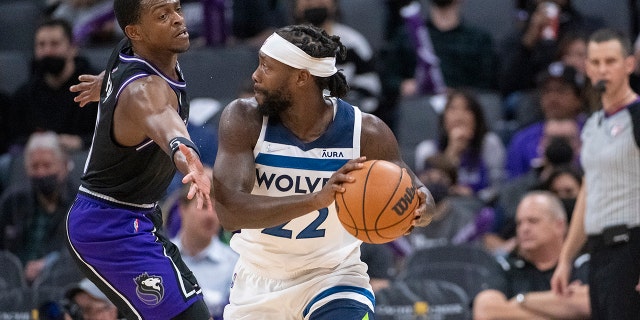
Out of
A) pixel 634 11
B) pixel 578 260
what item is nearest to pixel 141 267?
pixel 578 260

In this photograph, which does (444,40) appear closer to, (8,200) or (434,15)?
(434,15)

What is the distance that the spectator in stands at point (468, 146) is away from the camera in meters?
10.6

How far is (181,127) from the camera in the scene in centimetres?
506

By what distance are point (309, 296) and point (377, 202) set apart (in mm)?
778

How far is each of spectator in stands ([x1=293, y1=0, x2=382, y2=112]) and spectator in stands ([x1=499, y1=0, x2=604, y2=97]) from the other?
1466mm

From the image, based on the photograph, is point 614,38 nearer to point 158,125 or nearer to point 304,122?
point 304,122

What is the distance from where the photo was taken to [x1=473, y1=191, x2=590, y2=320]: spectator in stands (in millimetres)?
8414

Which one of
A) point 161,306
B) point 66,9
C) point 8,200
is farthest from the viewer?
point 66,9

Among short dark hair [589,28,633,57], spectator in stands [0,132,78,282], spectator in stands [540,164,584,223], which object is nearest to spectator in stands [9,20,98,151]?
spectator in stands [0,132,78,282]

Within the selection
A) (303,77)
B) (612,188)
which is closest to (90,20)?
(612,188)

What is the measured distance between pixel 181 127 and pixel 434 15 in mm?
7216

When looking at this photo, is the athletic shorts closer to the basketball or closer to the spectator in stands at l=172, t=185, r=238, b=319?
→ the basketball

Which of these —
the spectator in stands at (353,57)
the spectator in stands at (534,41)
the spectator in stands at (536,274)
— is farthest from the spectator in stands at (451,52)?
the spectator in stands at (536,274)

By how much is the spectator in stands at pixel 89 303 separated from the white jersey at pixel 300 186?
2.80 m
